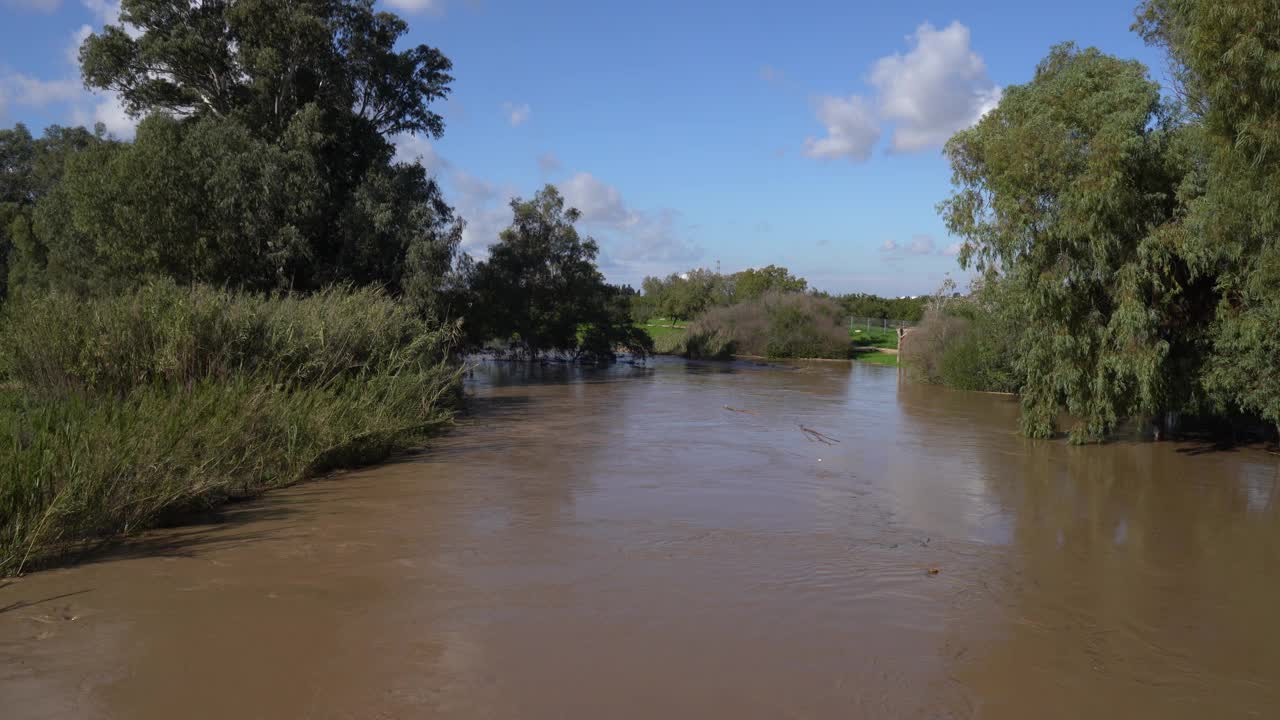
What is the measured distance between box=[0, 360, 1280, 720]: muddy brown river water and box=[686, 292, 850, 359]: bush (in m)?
31.1

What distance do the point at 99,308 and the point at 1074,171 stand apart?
15.6 m

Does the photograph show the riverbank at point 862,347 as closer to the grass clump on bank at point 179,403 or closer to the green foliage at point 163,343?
the grass clump on bank at point 179,403

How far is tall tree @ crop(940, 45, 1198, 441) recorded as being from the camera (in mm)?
15125

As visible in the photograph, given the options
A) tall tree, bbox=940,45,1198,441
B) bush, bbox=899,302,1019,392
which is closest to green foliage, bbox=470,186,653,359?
bush, bbox=899,302,1019,392

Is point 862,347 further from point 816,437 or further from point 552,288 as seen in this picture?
point 816,437

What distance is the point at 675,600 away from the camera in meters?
7.95

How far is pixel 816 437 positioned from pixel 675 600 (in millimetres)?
11172

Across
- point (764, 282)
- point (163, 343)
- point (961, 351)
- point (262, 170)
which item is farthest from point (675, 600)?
point (764, 282)

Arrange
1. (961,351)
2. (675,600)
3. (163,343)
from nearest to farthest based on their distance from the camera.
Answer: (675,600) → (163,343) → (961,351)

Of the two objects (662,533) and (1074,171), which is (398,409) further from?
(1074,171)

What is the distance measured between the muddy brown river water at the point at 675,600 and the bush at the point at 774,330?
3112 centimetres

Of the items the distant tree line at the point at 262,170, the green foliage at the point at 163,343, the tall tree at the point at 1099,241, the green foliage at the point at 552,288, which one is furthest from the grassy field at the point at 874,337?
the green foliage at the point at 163,343

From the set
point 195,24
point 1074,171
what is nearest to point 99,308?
point 1074,171

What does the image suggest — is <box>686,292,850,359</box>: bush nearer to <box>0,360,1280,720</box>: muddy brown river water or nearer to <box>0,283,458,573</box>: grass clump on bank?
<box>0,283,458,573</box>: grass clump on bank
